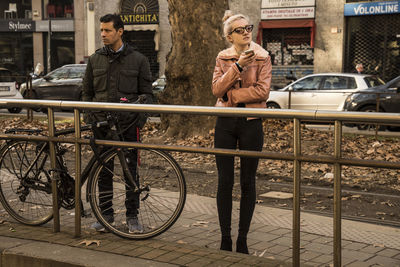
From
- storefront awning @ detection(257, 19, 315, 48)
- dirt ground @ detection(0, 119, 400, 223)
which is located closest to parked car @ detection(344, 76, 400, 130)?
dirt ground @ detection(0, 119, 400, 223)

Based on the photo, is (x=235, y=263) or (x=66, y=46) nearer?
(x=235, y=263)

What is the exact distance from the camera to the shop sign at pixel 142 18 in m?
32.1

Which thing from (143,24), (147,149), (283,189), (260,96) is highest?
(143,24)

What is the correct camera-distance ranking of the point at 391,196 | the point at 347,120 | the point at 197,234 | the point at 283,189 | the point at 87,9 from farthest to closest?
the point at 87,9, the point at 283,189, the point at 391,196, the point at 197,234, the point at 347,120

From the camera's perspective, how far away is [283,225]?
5637 millimetres

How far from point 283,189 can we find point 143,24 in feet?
84.3

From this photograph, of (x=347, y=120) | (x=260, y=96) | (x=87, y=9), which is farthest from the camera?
(x=87, y=9)

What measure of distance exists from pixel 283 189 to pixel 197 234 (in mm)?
2581

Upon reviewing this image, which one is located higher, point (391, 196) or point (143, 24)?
point (143, 24)

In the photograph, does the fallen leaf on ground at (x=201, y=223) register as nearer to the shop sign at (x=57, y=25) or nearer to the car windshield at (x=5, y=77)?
the car windshield at (x=5, y=77)

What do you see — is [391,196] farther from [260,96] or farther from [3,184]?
[3,184]

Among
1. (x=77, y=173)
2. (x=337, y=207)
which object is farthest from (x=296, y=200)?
(x=77, y=173)

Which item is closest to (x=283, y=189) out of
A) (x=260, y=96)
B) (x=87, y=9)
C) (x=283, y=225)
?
(x=283, y=225)

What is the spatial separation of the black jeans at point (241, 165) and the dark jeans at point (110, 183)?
67 cm
